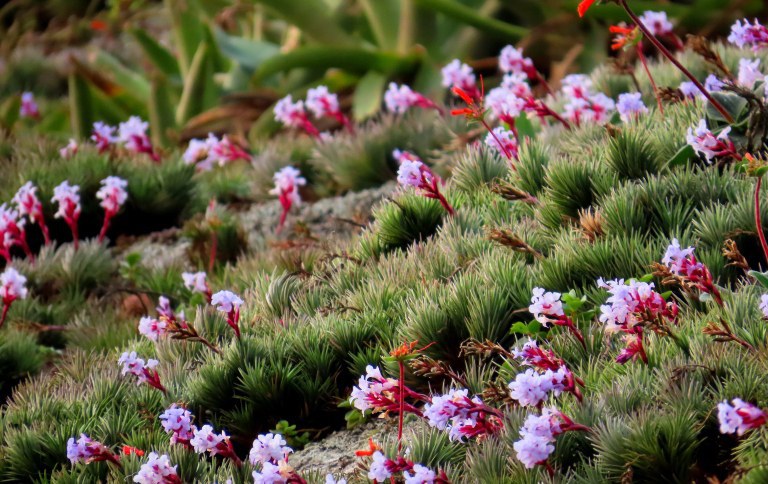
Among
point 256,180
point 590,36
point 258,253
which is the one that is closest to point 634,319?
point 258,253

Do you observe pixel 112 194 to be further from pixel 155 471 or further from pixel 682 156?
pixel 682 156

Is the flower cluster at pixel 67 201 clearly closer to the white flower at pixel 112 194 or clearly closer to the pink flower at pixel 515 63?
the white flower at pixel 112 194

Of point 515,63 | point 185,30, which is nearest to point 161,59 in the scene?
point 185,30

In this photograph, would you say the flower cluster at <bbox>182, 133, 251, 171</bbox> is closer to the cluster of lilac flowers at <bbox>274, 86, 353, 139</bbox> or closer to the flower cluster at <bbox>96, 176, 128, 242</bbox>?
the cluster of lilac flowers at <bbox>274, 86, 353, 139</bbox>

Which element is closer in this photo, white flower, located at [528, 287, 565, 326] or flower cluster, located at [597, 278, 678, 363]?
flower cluster, located at [597, 278, 678, 363]

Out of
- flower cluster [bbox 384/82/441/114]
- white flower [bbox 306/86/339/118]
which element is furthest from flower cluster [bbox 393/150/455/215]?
white flower [bbox 306/86/339/118]

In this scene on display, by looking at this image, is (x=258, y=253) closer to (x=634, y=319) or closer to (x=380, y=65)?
(x=634, y=319)
